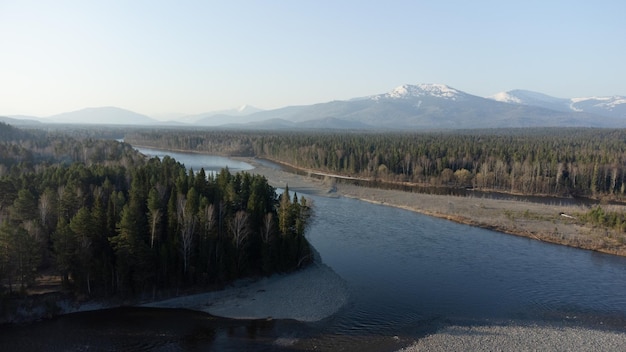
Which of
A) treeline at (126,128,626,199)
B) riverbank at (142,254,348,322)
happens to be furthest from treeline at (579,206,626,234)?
riverbank at (142,254,348,322)

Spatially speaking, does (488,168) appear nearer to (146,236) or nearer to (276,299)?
(276,299)

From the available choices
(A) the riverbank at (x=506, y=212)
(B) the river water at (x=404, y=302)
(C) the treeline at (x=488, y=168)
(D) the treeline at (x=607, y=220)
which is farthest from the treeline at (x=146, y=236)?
(C) the treeline at (x=488, y=168)

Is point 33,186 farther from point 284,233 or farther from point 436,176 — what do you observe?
point 436,176

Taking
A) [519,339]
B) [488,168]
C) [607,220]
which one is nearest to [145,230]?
[519,339]

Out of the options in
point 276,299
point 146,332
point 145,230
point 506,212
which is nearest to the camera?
point 146,332

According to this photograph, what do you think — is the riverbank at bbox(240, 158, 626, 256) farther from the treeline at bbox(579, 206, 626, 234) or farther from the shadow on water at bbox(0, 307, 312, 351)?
the shadow on water at bbox(0, 307, 312, 351)

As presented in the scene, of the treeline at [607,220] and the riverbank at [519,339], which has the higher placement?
A: the treeline at [607,220]

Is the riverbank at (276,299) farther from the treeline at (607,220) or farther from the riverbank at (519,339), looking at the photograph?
the treeline at (607,220)
